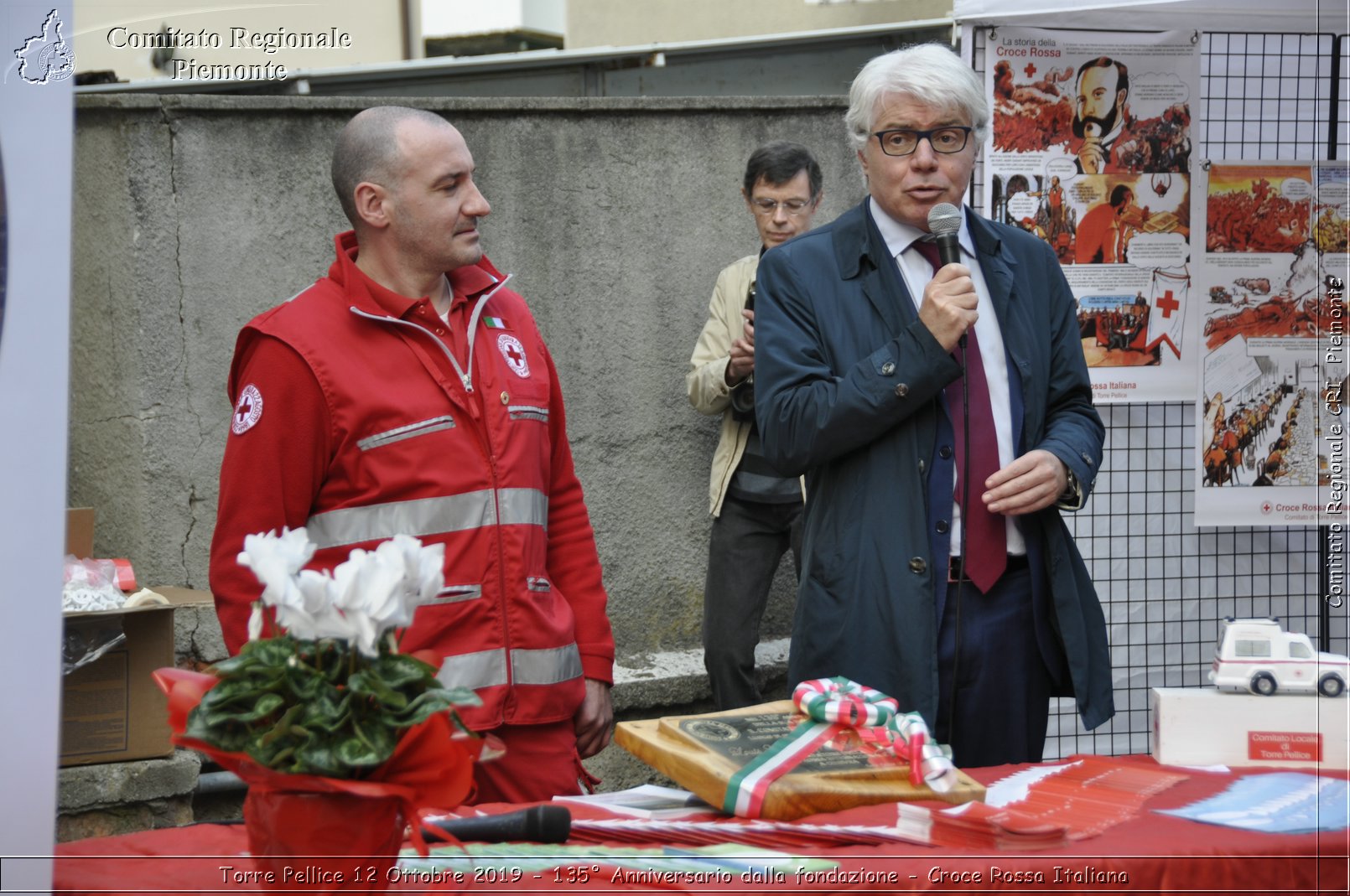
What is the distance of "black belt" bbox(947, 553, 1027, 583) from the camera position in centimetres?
280

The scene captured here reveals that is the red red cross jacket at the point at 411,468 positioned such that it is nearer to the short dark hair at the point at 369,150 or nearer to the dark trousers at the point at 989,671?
the short dark hair at the point at 369,150

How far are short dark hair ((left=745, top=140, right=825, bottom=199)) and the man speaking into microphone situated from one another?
196cm

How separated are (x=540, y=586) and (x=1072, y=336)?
4.30ft

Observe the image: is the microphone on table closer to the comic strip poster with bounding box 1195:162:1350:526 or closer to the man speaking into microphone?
the man speaking into microphone

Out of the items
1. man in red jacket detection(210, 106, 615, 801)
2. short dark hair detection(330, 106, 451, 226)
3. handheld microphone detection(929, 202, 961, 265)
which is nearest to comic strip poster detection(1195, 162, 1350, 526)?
handheld microphone detection(929, 202, 961, 265)

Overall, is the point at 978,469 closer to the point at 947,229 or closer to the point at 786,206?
the point at 947,229

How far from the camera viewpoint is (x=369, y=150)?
9.25 ft

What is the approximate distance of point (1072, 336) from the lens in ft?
10.2

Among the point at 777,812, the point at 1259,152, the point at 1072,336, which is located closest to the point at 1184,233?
the point at 1259,152

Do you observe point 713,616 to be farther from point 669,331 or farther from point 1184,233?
point 1184,233

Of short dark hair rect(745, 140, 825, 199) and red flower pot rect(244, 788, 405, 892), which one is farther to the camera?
short dark hair rect(745, 140, 825, 199)

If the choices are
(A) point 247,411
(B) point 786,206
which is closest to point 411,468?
(A) point 247,411

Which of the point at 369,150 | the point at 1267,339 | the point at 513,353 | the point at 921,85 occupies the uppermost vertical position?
the point at 921,85

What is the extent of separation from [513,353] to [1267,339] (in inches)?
95.3
